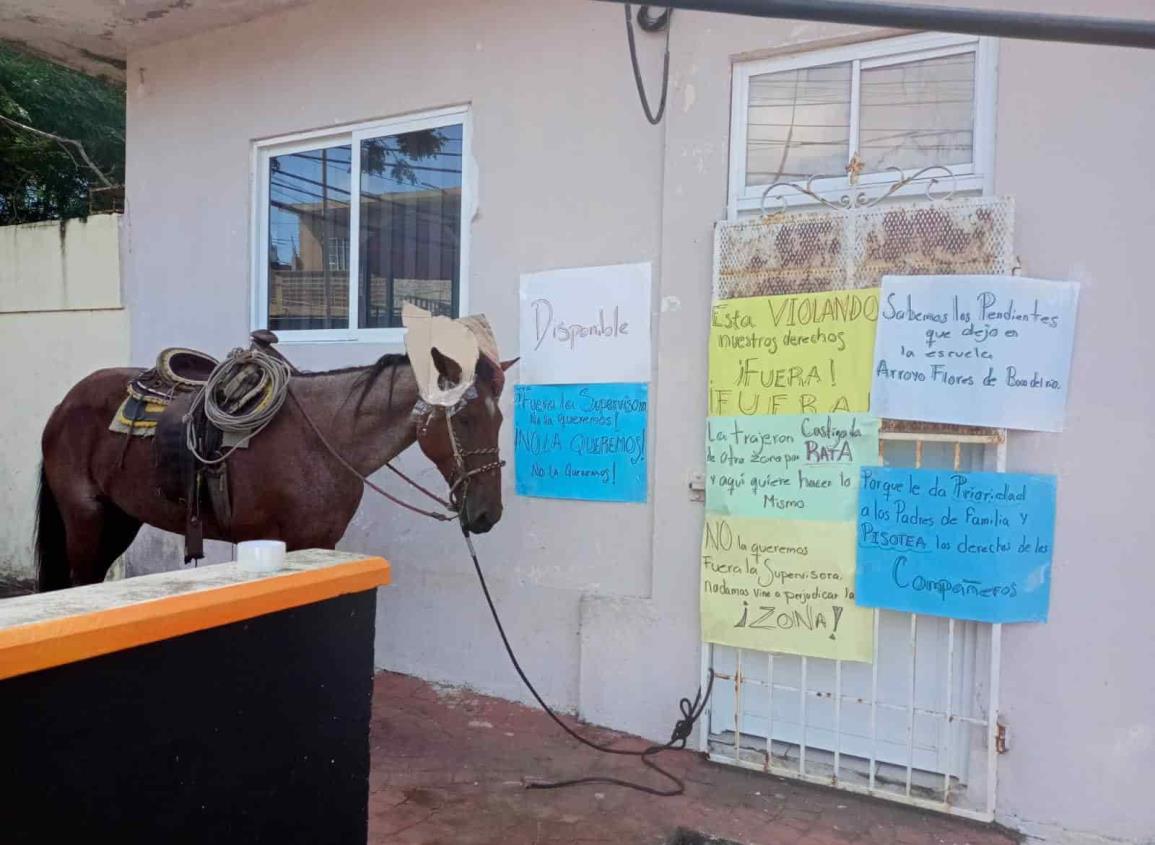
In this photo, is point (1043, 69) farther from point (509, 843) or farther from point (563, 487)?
point (509, 843)

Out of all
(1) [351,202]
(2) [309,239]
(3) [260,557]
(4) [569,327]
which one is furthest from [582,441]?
(2) [309,239]

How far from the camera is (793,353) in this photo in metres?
3.50

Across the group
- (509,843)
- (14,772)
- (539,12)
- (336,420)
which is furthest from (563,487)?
(14,772)

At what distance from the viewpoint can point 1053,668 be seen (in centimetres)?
308

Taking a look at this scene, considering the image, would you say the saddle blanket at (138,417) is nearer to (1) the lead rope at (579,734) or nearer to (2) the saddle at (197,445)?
(2) the saddle at (197,445)

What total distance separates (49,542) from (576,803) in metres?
3.24

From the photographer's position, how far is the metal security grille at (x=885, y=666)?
3189 millimetres

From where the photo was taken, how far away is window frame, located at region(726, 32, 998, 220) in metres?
3.26

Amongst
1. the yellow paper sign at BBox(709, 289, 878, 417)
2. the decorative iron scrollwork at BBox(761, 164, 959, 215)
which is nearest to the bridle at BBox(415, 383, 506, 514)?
the yellow paper sign at BBox(709, 289, 878, 417)

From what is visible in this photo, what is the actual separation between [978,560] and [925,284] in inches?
42.5

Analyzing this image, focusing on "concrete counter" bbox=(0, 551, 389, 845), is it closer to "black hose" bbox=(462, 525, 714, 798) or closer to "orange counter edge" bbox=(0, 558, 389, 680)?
"orange counter edge" bbox=(0, 558, 389, 680)

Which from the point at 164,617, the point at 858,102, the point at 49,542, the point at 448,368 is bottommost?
the point at 49,542

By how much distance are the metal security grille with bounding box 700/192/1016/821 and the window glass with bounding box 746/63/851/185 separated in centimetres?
25

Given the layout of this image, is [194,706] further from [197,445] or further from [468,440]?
[197,445]
